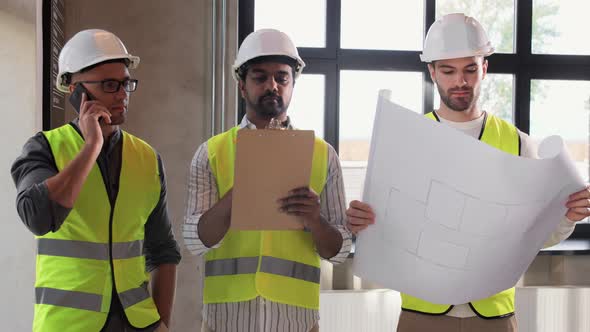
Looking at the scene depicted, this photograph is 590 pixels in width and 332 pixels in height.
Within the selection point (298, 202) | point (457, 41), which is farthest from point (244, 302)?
point (457, 41)

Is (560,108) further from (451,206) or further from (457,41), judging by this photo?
(451,206)

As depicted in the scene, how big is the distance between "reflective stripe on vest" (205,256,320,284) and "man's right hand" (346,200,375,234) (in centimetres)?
21

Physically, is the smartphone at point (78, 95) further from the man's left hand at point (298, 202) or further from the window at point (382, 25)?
the window at point (382, 25)

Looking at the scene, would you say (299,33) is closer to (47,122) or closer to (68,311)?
(47,122)

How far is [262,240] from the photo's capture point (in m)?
1.97

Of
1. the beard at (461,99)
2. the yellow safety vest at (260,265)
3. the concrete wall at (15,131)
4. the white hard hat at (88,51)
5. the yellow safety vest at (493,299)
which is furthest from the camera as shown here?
the concrete wall at (15,131)

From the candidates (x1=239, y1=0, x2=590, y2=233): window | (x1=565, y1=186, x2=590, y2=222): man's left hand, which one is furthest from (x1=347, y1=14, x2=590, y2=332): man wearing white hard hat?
(x1=239, y1=0, x2=590, y2=233): window

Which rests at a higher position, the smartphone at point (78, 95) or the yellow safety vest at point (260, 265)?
the smartphone at point (78, 95)

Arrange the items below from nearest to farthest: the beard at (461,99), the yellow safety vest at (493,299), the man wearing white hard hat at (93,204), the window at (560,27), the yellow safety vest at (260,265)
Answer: the man wearing white hard hat at (93,204) → the yellow safety vest at (260,265) → the yellow safety vest at (493,299) → the beard at (461,99) → the window at (560,27)

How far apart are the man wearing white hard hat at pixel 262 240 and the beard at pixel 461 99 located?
0.46 metres

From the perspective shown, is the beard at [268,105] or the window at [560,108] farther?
the window at [560,108]

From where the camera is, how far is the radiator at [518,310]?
3537mm

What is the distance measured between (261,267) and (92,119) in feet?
2.06

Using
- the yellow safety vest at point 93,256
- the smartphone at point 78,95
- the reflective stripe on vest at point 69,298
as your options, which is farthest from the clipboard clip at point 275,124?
the reflective stripe on vest at point 69,298
